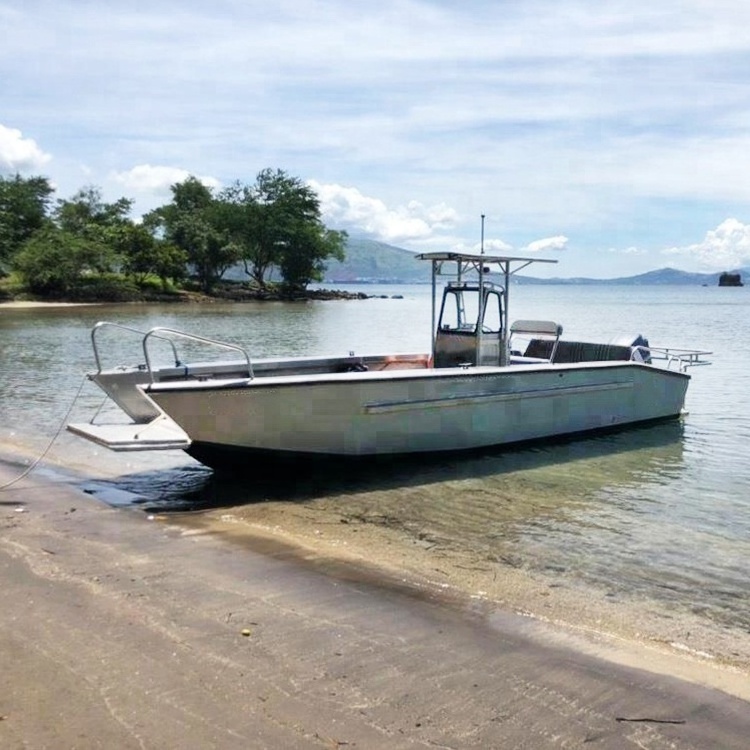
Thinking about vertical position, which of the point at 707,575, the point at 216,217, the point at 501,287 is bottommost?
the point at 707,575

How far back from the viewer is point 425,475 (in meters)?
10.1

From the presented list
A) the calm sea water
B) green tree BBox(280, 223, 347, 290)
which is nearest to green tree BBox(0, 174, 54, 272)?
green tree BBox(280, 223, 347, 290)

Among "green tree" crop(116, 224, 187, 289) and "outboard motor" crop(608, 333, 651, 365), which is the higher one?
"green tree" crop(116, 224, 187, 289)

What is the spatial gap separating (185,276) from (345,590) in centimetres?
7406

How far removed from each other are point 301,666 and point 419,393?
19.3 feet

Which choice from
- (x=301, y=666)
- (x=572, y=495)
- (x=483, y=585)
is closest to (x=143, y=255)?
(x=572, y=495)

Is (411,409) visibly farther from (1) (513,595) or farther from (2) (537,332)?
(1) (513,595)

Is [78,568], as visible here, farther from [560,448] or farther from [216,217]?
[216,217]

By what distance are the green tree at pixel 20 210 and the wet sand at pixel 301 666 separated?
2477 inches

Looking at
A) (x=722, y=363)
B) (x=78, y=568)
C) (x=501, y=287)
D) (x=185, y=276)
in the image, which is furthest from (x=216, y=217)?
(x=78, y=568)

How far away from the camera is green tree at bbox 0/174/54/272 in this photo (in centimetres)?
6359

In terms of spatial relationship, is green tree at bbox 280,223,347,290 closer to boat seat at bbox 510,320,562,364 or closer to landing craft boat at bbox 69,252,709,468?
landing craft boat at bbox 69,252,709,468

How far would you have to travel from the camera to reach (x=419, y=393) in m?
10.2

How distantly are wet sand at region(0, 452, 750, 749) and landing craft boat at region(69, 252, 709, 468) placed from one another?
2307 mm
